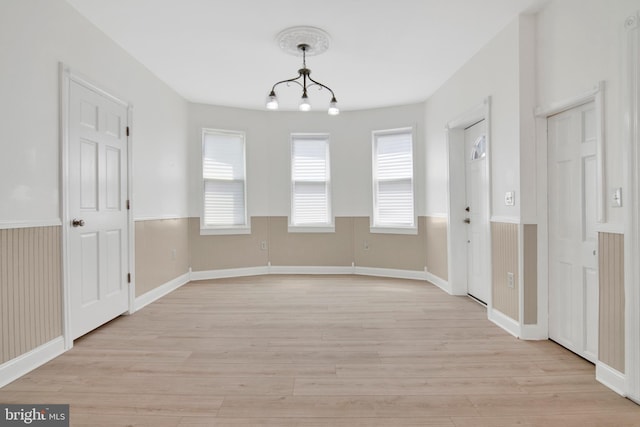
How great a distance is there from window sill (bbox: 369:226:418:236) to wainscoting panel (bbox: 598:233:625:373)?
10.5ft

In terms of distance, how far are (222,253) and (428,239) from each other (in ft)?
10.9

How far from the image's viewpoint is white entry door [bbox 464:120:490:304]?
4.07 m

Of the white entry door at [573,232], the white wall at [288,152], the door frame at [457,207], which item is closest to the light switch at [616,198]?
the white entry door at [573,232]

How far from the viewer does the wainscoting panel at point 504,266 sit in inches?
123

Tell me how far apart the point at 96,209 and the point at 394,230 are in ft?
13.5

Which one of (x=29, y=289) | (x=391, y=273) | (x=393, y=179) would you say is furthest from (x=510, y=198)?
(x=29, y=289)

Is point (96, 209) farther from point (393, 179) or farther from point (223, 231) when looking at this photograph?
point (393, 179)

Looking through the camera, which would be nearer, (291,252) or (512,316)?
(512,316)

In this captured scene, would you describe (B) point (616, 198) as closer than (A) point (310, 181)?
Yes

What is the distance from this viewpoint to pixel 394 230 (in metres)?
5.63

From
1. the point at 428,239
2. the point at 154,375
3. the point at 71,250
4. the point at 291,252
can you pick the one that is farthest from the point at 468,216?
the point at 71,250

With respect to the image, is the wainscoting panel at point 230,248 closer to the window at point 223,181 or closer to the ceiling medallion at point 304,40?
the window at point 223,181

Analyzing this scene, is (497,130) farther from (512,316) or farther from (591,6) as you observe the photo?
(512,316)

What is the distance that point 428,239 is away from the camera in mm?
5359
